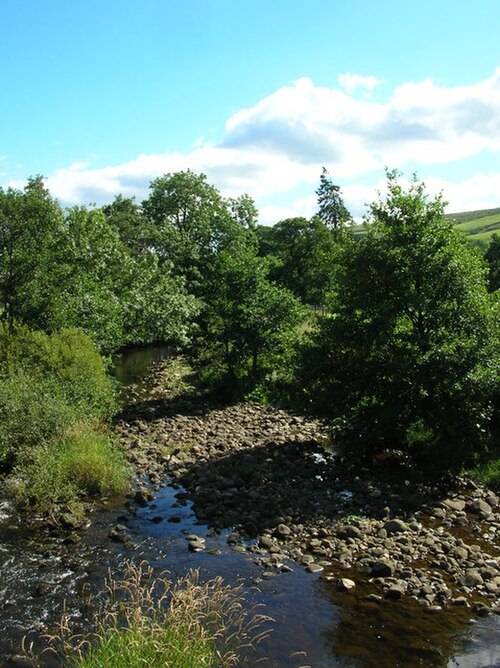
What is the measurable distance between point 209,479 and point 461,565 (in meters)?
7.38

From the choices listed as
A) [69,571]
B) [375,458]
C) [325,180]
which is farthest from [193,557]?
[325,180]

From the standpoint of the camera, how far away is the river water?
888cm

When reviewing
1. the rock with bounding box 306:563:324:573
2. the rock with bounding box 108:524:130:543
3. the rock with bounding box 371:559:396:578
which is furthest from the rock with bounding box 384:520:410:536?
the rock with bounding box 108:524:130:543

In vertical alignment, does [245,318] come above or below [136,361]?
above

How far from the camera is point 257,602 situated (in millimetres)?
10320

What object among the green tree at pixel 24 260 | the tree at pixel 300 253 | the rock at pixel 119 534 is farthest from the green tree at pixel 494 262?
the rock at pixel 119 534

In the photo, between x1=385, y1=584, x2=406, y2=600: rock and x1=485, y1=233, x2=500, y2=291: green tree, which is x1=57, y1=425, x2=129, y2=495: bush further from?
x1=485, y1=233, x2=500, y2=291: green tree

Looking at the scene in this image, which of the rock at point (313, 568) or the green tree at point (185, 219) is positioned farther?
the green tree at point (185, 219)

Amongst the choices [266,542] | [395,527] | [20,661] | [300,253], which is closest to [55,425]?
[266,542]

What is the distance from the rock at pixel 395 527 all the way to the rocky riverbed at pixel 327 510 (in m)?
0.02

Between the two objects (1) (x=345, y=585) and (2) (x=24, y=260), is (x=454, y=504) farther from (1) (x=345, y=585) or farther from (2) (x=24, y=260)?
(2) (x=24, y=260)

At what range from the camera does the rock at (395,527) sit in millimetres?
13039

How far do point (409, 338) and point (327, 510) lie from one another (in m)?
5.91

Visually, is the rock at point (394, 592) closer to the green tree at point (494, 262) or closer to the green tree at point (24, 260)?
the green tree at point (24, 260)
